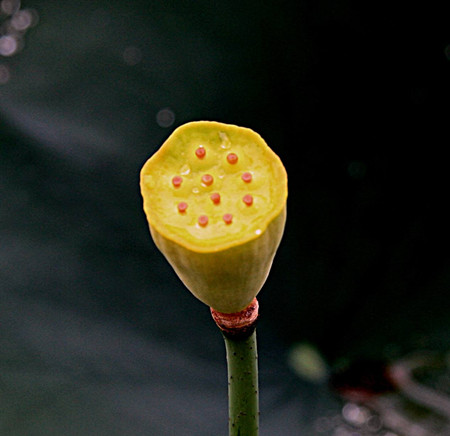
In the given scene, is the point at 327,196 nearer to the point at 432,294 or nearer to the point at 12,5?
the point at 432,294

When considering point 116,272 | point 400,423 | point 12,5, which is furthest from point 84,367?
point 12,5

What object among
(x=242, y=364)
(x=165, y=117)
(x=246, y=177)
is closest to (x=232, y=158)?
(x=246, y=177)

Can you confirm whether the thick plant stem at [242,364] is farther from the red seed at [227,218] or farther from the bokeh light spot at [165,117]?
the bokeh light spot at [165,117]

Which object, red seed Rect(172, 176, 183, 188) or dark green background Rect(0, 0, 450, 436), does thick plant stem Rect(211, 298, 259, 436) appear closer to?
red seed Rect(172, 176, 183, 188)

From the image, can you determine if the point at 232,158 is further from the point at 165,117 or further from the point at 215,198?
the point at 165,117

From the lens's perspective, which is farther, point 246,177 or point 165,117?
point 165,117
